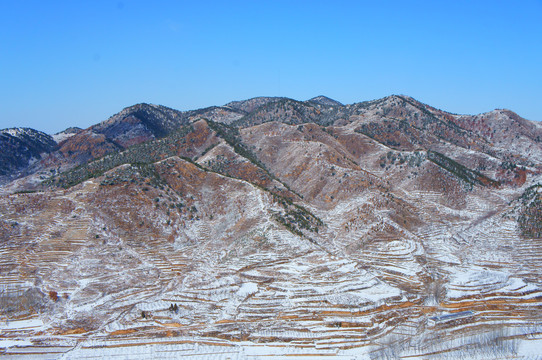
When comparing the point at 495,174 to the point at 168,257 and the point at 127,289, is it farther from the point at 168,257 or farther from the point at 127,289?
the point at 127,289

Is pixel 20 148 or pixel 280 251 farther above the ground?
pixel 20 148

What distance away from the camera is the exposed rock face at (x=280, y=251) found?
116ft

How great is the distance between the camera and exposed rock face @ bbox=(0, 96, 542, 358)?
35281 millimetres

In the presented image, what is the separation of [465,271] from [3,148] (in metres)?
123

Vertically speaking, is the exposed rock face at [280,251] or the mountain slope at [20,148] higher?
the mountain slope at [20,148]

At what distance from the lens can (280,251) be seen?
4866cm

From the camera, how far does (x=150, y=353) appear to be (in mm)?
32719

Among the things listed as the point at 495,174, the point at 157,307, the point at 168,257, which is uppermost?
the point at 495,174

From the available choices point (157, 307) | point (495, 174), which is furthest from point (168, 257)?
point (495, 174)

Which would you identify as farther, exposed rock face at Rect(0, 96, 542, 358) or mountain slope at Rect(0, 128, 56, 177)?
mountain slope at Rect(0, 128, 56, 177)

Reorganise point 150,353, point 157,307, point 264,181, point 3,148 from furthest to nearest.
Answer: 1. point 3,148
2. point 264,181
3. point 157,307
4. point 150,353

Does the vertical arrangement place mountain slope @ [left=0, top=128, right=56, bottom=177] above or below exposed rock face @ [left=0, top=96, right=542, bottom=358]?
above

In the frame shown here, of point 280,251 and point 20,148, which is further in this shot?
point 20,148

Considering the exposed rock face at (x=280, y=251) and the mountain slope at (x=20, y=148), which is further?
the mountain slope at (x=20, y=148)
